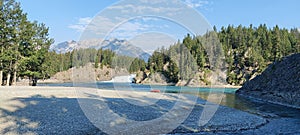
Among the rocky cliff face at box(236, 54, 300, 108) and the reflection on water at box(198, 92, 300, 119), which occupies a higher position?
the rocky cliff face at box(236, 54, 300, 108)

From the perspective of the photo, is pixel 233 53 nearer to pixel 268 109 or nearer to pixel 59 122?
pixel 268 109

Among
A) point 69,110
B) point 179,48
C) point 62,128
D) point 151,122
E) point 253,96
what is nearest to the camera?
point 62,128

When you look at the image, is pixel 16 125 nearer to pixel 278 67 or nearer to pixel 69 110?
pixel 69 110

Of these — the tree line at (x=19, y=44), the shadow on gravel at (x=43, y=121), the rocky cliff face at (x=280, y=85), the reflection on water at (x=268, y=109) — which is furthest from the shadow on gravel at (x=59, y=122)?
the tree line at (x=19, y=44)

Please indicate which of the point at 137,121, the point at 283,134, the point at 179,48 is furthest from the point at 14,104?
the point at 179,48

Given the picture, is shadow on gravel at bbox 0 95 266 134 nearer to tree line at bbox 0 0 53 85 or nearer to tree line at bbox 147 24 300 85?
tree line at bbox 0 0 53 85

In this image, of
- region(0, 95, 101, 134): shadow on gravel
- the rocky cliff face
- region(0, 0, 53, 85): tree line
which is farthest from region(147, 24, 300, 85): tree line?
region(0, 95, 101, 134): shadow on gravel

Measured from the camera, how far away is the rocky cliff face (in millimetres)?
36419

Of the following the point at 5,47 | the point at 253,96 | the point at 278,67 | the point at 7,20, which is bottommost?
the point at 253,96

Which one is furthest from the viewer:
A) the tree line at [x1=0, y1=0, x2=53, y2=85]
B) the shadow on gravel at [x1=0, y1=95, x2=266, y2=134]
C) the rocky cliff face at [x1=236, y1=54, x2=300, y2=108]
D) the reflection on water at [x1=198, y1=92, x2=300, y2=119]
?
the tree line at [x1=0, y1=0, x2=53, y2=85]

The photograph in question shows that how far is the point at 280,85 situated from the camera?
42.3 metres

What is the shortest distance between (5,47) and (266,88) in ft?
178

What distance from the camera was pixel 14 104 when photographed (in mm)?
22047

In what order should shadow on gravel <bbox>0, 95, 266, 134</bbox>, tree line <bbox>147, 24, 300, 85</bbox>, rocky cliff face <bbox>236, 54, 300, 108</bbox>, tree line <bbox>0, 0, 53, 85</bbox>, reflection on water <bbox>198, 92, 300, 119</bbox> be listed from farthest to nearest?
tree line <bbox>147, 24, 300, 85</bbox> < tree line <bbox>0, 0, 53, 85</bbox> < rocky cliff face <bbox>236, 54, 300, 108</bbox> < reflection on water <bbox>198, 92, 300, 119</bbox> < shadow on gravel <bbox>0, 95, 266, 134</bbox>
